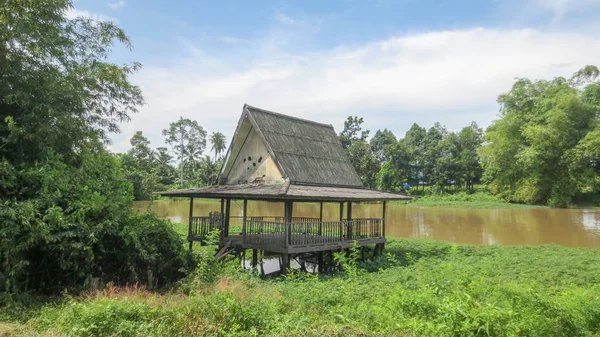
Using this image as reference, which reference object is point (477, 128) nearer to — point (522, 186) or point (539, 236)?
point (522, 186)

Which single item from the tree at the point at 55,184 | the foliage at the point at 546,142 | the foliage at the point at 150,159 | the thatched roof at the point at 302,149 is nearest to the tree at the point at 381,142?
the foliage at the point at 546,142

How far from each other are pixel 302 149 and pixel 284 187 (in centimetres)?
340

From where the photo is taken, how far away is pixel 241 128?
13000 mm

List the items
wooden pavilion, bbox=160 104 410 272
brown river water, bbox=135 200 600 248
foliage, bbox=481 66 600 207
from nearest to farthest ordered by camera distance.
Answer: wooden pavilion, bbox=160 104 410 272 → brown river water, bbox=135 200 600 248 → foliage, bbox=481 66 600 207

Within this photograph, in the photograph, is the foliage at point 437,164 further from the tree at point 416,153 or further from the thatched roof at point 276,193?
Result: the thatched roof at point 276,193

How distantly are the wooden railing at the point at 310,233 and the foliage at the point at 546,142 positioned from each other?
26.6m

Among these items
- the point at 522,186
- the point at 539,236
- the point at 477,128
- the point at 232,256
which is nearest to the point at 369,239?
the point at 232,256

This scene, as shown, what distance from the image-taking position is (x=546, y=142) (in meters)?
33.4

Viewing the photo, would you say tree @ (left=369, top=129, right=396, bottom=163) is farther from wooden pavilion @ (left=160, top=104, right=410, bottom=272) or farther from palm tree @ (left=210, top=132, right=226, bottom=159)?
wooden pavilion @ (left=160, top=104, right=410, bottom=272)

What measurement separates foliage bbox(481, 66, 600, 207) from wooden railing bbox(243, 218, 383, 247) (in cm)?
2655

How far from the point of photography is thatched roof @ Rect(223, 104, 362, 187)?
12.2 metres

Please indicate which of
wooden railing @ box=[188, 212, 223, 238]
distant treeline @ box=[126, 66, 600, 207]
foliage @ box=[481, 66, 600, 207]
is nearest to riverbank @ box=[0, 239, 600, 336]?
wooden railing @ box=[188, 212, 223, 238]

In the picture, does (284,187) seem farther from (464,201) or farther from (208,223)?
(464,201)

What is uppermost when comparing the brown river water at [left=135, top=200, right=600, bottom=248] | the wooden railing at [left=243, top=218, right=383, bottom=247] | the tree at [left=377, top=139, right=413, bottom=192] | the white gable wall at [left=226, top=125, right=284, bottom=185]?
the tree at [left=377, top=139, right=413, bottom=192]
